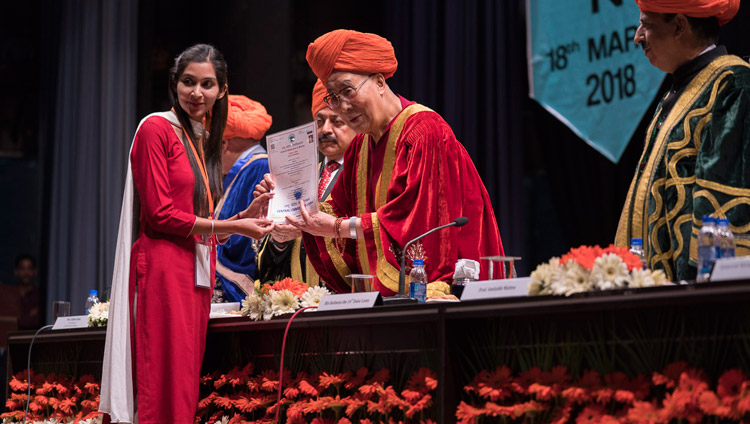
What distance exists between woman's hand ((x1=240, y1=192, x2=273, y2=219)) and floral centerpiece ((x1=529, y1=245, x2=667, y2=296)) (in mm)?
1277

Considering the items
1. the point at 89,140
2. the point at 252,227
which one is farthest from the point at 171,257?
the point at 89,140

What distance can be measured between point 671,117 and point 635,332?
0.91 meters

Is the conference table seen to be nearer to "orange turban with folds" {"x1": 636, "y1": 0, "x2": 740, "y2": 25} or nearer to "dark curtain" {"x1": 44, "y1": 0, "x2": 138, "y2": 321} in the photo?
"orange turban with folds" {"x1": 636, "y1": 0, "x2": 740, "y2": 25}

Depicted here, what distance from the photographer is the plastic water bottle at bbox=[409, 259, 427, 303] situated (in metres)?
2.62

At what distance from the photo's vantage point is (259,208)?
3.18 meters

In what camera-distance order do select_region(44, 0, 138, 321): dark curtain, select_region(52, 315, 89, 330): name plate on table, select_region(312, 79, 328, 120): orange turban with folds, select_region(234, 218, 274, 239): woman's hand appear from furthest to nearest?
select_region(44, 0, 138, 321): dark curtain
select_region(312, 79, 328, 120): orange turban with folds
select_region(52, 315, 89, 330): name plate on table
select_region(234, 218, 274, 239): woman's hand

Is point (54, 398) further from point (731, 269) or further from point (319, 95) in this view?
point (731, 269)

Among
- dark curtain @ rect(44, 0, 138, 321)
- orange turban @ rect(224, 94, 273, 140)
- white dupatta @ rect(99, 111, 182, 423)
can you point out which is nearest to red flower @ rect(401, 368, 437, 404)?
white dupatta @ rect(99, 111, 182, 423)

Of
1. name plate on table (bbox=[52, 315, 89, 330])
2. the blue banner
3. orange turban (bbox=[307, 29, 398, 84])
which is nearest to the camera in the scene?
orange turban (bbox=[307, 29, 398, 84])

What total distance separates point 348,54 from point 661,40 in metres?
1.04

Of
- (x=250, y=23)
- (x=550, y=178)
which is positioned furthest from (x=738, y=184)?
(x=250, y=23)

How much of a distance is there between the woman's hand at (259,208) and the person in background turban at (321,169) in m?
0.89

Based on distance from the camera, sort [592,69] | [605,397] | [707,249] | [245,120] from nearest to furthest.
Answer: [605,397] → [707,249] → [592,69] → [245,120]

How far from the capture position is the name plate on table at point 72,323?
3.61m
